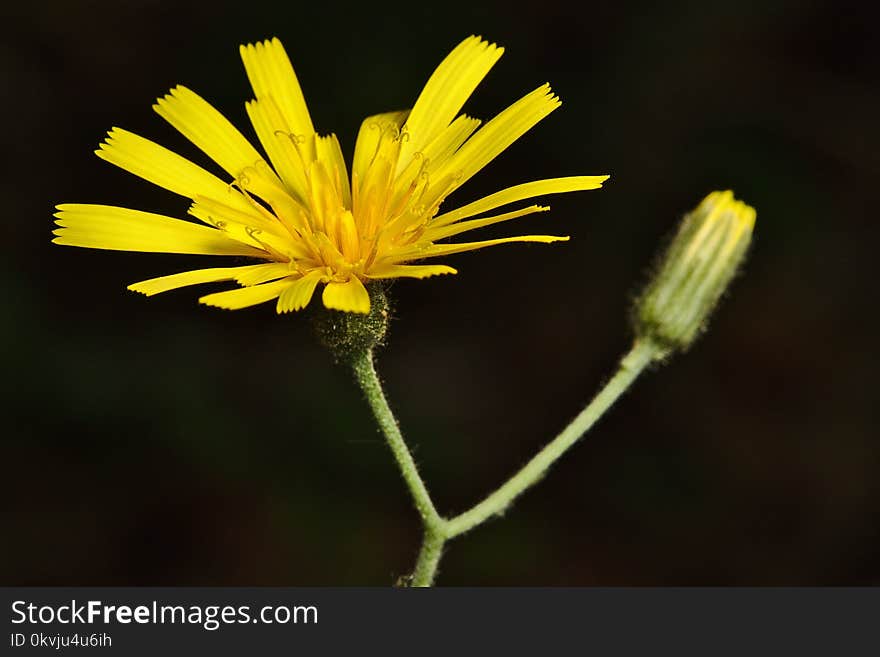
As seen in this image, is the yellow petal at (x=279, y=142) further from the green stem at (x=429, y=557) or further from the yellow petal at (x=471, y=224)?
the green stem at (x=429, y=557)

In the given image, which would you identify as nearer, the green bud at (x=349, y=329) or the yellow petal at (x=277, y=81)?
the green bud at (x=349, y=329)

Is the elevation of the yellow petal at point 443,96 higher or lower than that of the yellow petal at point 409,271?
higher

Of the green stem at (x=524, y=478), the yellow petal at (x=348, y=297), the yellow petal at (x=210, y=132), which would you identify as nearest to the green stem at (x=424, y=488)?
the green stem at (x=524, y=478)

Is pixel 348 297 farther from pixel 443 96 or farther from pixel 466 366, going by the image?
pixel 466 366

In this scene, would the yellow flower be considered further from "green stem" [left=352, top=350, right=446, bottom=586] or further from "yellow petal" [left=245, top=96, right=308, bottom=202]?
"green stem" [left=352, top=350, right=446, bottom=586]

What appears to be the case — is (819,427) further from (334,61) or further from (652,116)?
(334,61)
